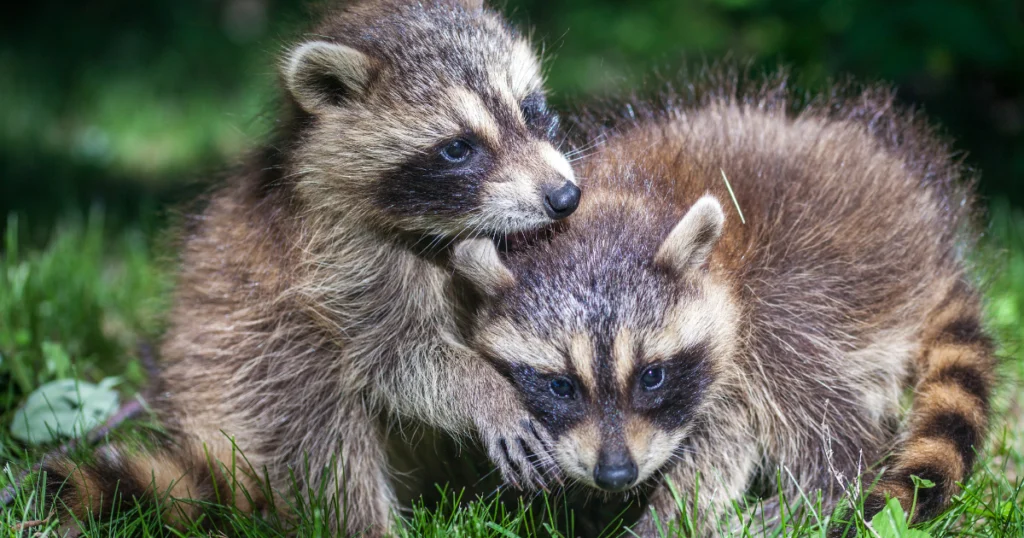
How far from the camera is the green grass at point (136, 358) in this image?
3.38 m

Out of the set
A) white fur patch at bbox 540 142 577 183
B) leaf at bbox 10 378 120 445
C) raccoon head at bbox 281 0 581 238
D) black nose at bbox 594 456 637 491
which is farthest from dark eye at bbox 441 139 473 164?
leaf at bbox 10 378 120 445

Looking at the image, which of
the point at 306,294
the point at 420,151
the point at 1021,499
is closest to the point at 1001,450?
the point at 1021,499

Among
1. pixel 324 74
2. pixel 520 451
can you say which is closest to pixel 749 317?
pixel 520 451

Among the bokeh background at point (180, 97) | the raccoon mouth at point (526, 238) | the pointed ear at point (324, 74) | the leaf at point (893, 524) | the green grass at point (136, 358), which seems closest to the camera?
the leaf at point (893, 524)

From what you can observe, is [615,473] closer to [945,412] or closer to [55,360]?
[945,412]

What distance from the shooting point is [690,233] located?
11.3 feet

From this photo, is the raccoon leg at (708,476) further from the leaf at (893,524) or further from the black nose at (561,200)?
the black nose at (561,200)

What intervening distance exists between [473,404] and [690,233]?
97 centimetres

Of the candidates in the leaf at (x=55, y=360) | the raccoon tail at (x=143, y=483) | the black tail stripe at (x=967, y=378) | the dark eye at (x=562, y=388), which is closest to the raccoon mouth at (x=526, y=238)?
the dark eye at (x=562, y=388)

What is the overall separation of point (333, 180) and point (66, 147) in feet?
17.7

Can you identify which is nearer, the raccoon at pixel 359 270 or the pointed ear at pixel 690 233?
the pointed ear at pixel 690 233

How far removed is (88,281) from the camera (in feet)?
17.9

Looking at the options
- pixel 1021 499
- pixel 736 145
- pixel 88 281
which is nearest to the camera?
pixel 1021 499

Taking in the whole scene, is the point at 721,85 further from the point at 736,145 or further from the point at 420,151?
the point at 420,151
